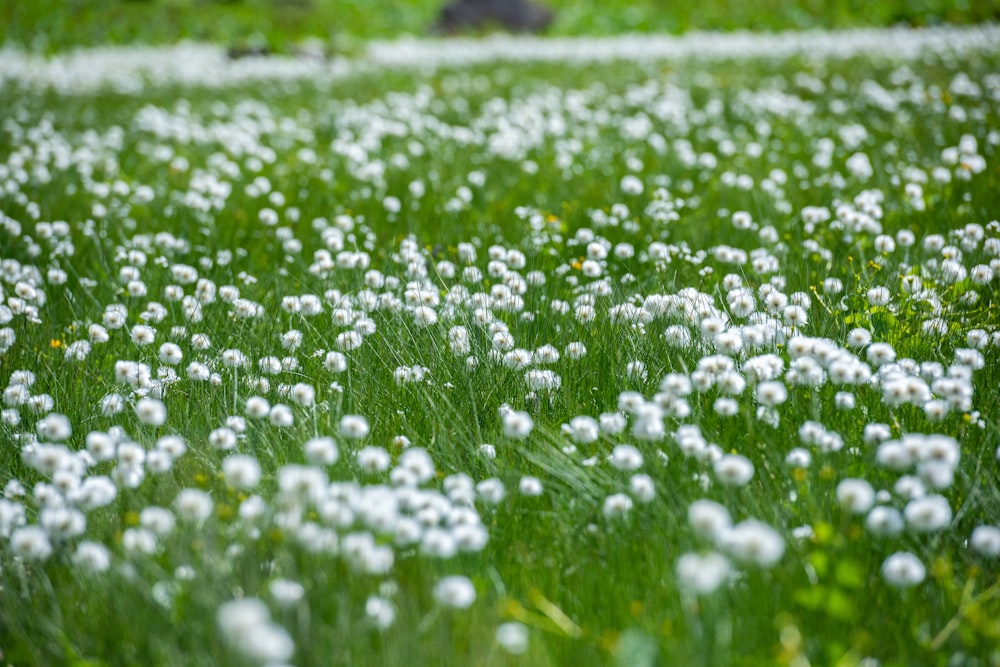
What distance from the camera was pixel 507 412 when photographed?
2740 millimetres

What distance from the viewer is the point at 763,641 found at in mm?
1921

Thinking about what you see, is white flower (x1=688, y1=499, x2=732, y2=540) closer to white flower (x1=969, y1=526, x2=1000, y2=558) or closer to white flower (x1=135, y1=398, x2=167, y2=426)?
white flower (x1=969, y1=526, x2=1000, y2=558)

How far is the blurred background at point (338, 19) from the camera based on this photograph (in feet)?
50.9

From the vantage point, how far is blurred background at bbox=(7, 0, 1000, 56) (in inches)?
611

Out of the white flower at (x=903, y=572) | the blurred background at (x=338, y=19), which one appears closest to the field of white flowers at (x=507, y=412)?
the white flower at (x=903, y=572)

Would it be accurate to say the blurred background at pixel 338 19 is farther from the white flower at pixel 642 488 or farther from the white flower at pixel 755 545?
the white flower at pixel 755 545

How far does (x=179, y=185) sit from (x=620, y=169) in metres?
3.28

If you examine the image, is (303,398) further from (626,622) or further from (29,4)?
(29,4)

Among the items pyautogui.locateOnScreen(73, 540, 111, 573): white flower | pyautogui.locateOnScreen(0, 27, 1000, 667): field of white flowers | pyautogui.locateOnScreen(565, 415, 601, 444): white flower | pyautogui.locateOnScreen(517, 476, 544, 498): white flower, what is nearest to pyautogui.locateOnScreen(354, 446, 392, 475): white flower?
pyautogui.locateOnScreen(0, 27, 1000, 667): field of white flowers

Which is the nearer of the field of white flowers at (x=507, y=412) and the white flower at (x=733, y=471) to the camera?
the field of white flowers at (x=507, y=412)

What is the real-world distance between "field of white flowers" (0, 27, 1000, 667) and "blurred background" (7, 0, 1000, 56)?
10305 millimetres

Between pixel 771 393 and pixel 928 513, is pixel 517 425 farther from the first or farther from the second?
pixel 928 513

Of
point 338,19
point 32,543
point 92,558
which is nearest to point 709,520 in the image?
point 92,558

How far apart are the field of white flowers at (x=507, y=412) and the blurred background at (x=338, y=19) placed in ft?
33.8
